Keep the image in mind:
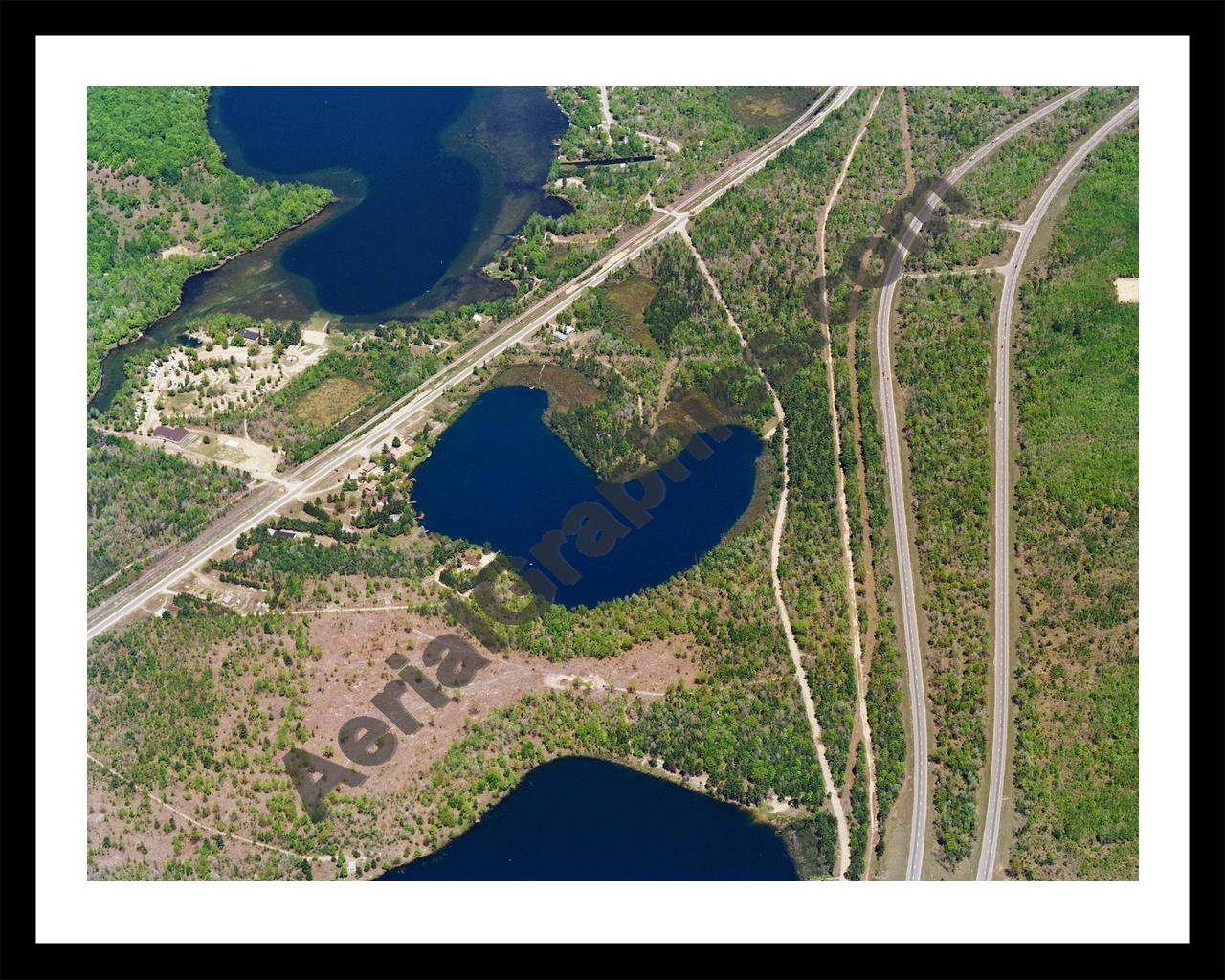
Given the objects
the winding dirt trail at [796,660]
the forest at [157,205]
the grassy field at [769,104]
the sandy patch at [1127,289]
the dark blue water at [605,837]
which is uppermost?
the grassy field at [769,104]

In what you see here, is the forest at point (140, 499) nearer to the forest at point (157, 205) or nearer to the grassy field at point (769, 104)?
the forest at point (157, 205)

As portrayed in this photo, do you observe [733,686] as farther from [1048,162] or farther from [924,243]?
[1048,162]

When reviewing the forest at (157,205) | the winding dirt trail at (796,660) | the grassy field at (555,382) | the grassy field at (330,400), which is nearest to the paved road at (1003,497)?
the winding dirt trail at (796,660)

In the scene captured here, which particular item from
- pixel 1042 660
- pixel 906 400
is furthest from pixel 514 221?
pixel 1042 660

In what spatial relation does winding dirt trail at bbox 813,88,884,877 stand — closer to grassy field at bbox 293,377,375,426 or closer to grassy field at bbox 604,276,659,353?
grassy field at bbox 604,276,659,353

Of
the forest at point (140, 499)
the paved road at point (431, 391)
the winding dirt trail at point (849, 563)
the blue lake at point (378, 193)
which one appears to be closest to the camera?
the winding dirt trail at point (849, 563)

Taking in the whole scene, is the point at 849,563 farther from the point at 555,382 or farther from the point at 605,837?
the point at 555,382

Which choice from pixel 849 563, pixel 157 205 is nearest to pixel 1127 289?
pixel 849 563
